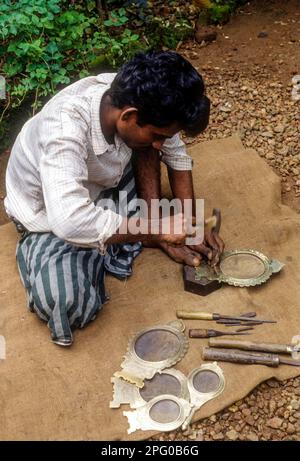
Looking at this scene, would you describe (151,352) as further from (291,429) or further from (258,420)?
(291,429)

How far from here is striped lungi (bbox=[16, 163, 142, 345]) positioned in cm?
276

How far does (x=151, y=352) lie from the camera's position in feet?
9.06

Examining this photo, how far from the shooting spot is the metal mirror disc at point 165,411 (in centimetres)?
251

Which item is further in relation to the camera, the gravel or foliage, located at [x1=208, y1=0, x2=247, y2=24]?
foliage, located at [x1=208, y1=0, x2=247, y2=24]

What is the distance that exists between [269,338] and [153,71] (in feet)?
Answer: 4.47

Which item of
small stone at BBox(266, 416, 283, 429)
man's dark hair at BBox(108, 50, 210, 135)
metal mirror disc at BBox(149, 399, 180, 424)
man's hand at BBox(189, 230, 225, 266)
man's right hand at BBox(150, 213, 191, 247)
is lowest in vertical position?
small stone at BBox(266, 416, 283, 429)

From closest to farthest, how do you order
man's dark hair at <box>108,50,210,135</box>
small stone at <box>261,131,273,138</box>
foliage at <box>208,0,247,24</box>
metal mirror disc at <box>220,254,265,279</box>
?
man's dark hair at <box>108,50,210,135</box> → metal mirror disc at <box>220,254,265,279</box> → small stone at <box>261,131,273,138</box> → foliage at <box>208,0,247,24</box>

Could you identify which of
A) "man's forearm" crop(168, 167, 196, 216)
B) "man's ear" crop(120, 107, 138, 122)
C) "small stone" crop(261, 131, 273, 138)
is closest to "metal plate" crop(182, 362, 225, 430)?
"man's forearm" crop(168, 167, 196, 216)

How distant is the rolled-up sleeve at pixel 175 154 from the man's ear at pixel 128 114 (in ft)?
2.05

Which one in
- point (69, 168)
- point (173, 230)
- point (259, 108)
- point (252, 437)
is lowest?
point (252, 437)

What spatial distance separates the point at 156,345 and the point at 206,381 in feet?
1.00

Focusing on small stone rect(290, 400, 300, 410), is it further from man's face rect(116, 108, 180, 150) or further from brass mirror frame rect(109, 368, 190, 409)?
man's face rect(116, 108, 180, 150)

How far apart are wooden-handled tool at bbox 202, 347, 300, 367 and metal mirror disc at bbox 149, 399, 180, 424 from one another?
28cm

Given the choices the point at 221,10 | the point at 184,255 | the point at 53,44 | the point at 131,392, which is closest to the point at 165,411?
the point at 131,392
